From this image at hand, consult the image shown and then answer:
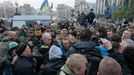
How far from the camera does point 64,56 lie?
24.5ft

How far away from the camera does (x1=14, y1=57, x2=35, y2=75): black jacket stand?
712 centimetres

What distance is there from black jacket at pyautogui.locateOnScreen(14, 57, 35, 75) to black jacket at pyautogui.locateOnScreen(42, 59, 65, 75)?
319 mm

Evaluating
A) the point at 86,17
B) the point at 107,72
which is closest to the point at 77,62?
the point at 107,72

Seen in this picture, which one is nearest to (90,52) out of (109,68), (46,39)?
(46,39)

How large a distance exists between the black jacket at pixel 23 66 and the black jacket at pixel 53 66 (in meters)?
0.32

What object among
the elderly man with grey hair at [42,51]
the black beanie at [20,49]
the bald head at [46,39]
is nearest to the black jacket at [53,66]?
the black beanie at [20,49]

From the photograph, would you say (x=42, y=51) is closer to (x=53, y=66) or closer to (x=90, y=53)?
(x=53, y=66)

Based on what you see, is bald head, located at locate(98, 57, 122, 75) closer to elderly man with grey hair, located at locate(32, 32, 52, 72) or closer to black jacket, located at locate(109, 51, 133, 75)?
black jacket, located at locate(109, 51, 133, 75)

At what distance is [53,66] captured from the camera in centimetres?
738

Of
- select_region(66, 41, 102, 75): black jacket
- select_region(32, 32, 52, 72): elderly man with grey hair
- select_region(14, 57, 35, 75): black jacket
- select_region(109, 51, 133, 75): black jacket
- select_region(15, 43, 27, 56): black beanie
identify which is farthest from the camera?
select_region(32, 32, 52, 72): elderly man with grey hair

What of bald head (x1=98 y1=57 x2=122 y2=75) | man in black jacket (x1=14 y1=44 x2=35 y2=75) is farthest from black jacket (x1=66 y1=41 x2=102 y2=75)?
bald head (x1=98 y1=57 x2=122 y2=75)

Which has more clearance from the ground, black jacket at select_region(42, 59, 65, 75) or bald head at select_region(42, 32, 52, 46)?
bald head at select_region(42, 32, 52, 46)

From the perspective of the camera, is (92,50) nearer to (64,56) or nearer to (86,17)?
(64,56)

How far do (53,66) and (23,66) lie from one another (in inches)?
23.9
